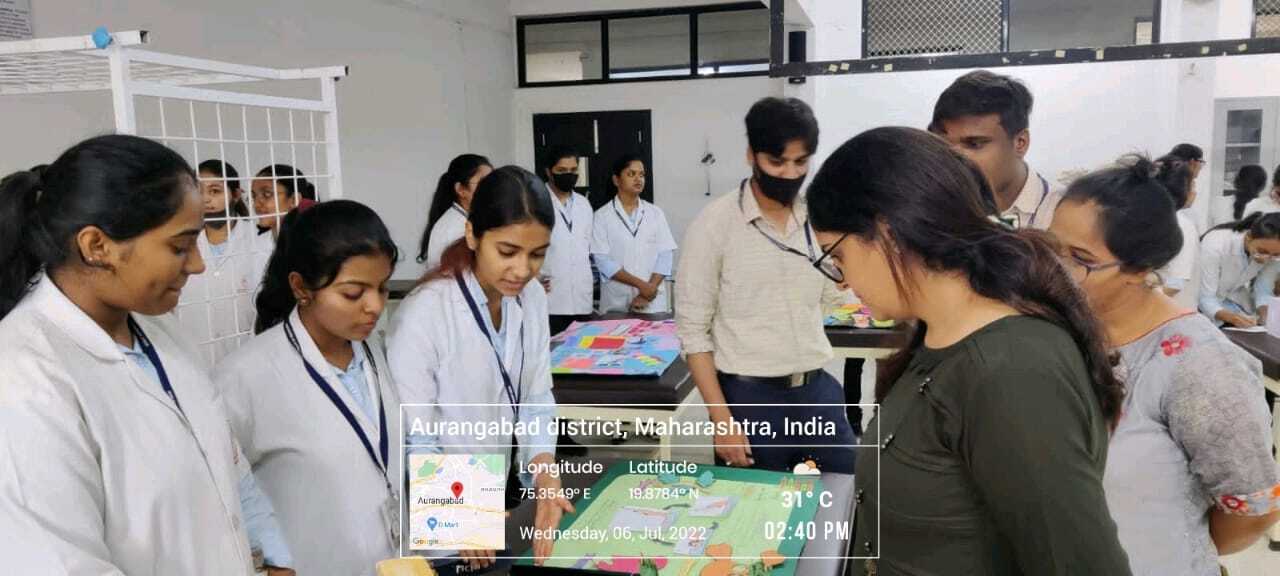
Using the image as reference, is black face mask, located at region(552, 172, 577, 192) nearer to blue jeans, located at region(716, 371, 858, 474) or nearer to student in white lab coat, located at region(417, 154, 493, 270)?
student in white lab coat, located at region(417, 154, 493, 270)

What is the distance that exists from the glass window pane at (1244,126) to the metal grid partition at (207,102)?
5.02 m

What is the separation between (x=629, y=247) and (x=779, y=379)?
2.72m

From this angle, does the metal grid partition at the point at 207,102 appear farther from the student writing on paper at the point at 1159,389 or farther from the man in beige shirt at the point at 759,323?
the student writing on paper at the point at 1159,389

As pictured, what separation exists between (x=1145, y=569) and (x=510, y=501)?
1214 millimetres

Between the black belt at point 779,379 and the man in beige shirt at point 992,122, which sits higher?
the man in beige shirt at point 992,122

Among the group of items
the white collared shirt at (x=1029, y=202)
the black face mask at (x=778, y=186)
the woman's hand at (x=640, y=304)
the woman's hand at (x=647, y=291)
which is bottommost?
the woman's hand at (x=640, y=304)

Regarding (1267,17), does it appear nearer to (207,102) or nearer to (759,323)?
(759,323)

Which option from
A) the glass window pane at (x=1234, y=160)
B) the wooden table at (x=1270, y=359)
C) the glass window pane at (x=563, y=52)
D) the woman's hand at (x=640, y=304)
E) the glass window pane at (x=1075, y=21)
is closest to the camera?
the wooden table at (x=1270, y=359)

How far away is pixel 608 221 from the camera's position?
4.73 meters

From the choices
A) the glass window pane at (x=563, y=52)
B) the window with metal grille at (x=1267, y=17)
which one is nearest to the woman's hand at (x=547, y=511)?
the window with metal grille at (x=1267, y=17)

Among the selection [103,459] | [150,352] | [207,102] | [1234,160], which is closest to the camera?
[103,459]

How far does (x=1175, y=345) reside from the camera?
4.03 feet

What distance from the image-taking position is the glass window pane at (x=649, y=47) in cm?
694

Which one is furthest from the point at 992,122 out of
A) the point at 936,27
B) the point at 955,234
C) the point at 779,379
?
the point at 936,27
